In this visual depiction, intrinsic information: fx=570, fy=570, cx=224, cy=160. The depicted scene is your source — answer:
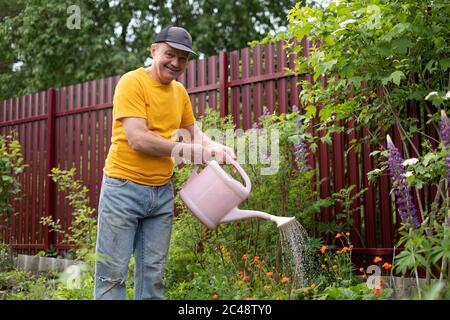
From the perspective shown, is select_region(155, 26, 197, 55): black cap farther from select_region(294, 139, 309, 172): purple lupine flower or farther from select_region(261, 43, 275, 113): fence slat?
select_region(261, 43, 275, 113): fence slat

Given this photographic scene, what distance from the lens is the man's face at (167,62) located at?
99.7 inches

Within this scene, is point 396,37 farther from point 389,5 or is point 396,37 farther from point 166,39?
point 166,39

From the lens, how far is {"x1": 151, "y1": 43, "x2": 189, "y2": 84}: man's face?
8.30 feet

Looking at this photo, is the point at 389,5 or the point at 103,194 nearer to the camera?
the point at 103,194

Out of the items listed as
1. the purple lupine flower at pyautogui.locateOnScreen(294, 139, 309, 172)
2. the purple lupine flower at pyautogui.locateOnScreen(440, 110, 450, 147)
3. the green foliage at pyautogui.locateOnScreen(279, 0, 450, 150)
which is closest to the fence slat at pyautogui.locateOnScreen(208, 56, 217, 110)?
the purple lupine flower at pyautogui.locateOnScreen(294, 139, 309, 172)

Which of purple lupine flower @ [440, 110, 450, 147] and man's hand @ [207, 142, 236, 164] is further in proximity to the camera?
man's hand @ [207, 142, 236, 164]

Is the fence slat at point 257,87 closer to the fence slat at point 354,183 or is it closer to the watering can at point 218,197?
the fence slat at point 354,183

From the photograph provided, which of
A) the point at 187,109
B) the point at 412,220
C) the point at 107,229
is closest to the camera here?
the point at 107,229

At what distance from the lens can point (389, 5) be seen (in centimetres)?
302

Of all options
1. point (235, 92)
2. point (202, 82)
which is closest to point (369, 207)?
point (235, 92)

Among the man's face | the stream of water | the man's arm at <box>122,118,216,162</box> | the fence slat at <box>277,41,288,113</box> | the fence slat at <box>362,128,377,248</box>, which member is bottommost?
the stream of water

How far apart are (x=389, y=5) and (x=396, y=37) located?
175 millimetres

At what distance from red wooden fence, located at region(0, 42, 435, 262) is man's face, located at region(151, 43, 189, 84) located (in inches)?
69.4

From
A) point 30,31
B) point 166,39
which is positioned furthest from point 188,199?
point 30,31
